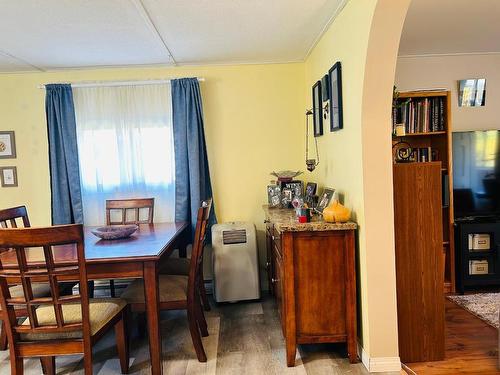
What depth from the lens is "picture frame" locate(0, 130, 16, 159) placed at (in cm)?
395

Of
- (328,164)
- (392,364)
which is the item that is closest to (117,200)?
(328,164)

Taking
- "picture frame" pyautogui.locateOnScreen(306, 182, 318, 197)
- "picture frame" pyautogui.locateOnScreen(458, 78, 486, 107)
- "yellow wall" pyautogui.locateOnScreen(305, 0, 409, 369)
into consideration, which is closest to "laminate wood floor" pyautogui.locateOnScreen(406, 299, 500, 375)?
"yellow wall" pyautogui.locateOnScreen(305, 0, 409, 369)

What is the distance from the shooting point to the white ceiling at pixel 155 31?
2496 millimetres

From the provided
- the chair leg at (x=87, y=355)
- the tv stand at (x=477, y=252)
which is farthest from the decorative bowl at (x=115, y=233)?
the tv stand at (x=477, y=252)

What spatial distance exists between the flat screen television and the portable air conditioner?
1971 mm

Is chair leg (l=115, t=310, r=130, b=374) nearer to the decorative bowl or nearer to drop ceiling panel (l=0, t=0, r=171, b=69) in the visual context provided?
the decorative bowl

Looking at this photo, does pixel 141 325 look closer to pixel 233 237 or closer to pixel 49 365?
pixel 49 365

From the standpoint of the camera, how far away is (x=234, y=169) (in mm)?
4043

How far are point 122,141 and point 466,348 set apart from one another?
3.36 meters

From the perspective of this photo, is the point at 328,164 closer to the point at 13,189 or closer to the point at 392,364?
the point at 392,364

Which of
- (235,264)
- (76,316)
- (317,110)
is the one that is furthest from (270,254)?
(76,316)

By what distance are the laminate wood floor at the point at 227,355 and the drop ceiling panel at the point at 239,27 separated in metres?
2.26

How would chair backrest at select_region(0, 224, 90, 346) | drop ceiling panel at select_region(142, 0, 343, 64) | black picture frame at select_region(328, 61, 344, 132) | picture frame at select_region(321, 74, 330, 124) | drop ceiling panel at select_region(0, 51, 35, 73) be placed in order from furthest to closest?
drop ceiling panel at select_region(0, 51, 35, 73)
picture frame at select_region(321, 74, 330, 124)
black picture frame at select_region(328, 61, 344, 132)
drop ceiling panel at select_region(142, 0, 343, 64)
chair backrest at select_region(0, 224, 90, 346)

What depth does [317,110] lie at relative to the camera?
133 inches
